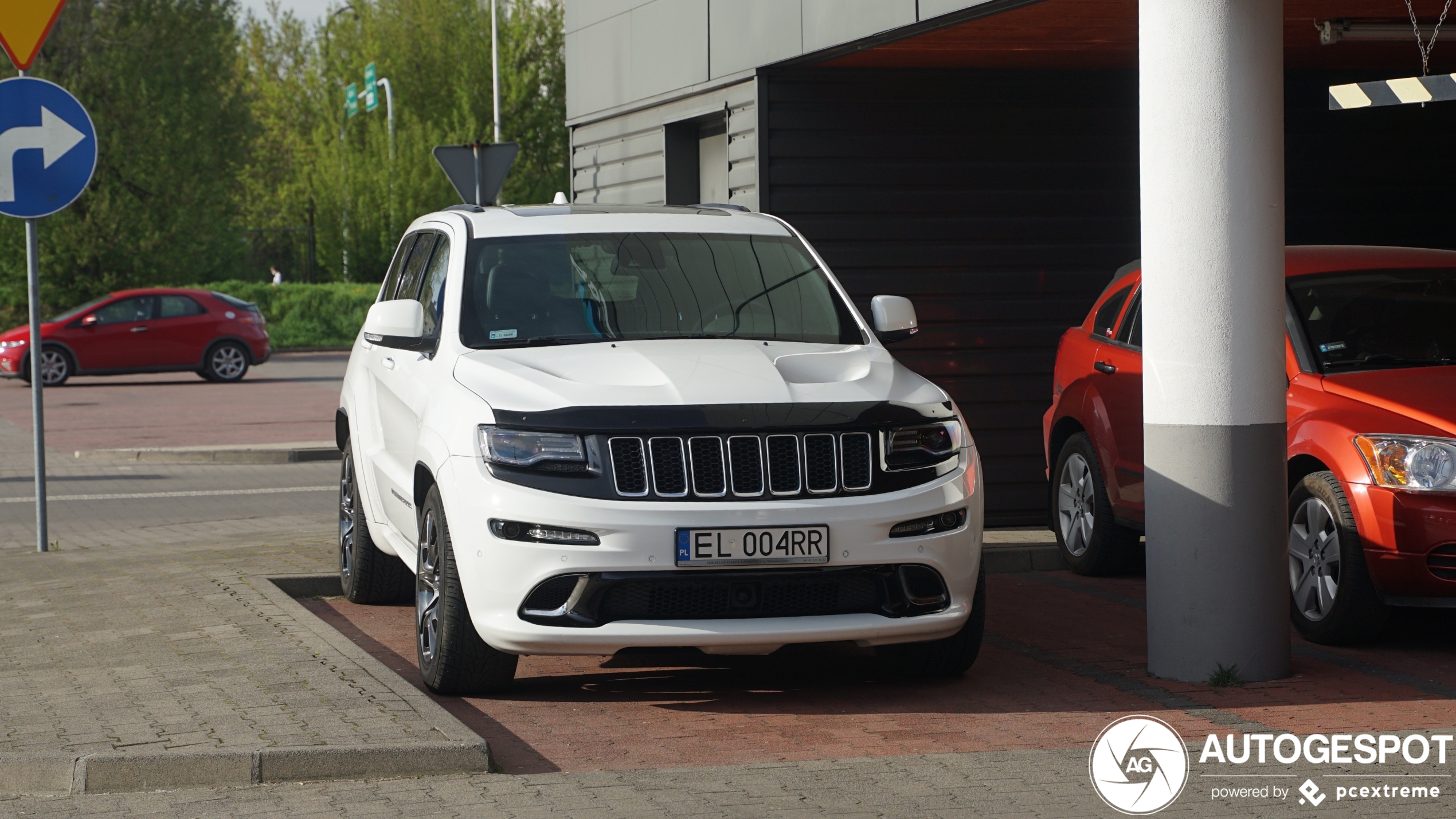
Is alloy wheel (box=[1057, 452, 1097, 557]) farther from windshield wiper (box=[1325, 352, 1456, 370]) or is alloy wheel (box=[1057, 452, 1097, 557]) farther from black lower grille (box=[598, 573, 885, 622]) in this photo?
black lower grille (box=[598, 573, 885, 622])

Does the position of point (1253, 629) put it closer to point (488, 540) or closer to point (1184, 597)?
point (1184, 597)

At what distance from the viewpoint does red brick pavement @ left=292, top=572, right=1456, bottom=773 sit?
5.74 meters

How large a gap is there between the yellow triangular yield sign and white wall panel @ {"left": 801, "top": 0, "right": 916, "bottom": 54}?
13.6ft

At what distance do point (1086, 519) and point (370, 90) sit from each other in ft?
140

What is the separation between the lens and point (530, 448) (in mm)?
5949

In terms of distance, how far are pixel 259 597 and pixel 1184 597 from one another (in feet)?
13.3

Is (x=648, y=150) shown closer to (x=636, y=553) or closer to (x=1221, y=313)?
(x=1221, y=313)

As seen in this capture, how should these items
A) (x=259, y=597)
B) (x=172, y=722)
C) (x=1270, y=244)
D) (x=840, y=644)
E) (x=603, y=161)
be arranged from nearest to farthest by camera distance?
(x=172, y=722) < (x=1270, y=244) < (x=840, y=644) < (x=259, y=597) < (x=603, y=161)

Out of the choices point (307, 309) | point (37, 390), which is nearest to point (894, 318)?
point (37, 390)

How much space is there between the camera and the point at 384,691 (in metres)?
5.94

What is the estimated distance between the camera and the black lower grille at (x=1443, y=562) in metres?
6.85

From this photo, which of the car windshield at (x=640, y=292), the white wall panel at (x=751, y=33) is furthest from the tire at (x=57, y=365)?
the car windshield at (x=640, y=292)

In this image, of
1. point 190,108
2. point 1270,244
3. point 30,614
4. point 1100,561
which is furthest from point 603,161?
point 190,108

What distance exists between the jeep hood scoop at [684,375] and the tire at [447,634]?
0.51m
